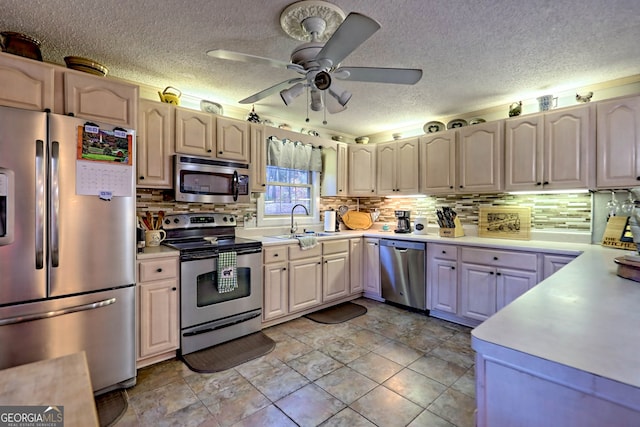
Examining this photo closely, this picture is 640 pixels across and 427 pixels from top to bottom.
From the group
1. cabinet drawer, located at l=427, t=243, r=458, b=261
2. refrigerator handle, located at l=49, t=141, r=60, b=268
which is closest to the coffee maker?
cabinet drawer, located at l=427, t=243, r=458, b=261

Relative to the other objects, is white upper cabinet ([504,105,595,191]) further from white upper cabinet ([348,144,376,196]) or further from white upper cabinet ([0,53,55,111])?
white upper cabinet ([0,53,55,111])

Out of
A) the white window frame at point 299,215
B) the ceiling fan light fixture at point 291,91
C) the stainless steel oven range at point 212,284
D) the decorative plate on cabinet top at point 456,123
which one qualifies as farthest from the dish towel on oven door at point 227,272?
the decorative plate on cabinet top at point 456,123

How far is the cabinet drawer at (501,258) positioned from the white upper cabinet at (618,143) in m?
0.87

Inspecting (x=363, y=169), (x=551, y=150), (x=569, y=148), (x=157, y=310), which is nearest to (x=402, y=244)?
(x=363, y=169)

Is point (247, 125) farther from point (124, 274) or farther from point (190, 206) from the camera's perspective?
point (124, 274)

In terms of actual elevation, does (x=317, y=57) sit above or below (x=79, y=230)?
above

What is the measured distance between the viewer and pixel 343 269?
12.3ft

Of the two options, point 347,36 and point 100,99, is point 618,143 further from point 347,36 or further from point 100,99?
point 100,99

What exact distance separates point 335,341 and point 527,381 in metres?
2.23

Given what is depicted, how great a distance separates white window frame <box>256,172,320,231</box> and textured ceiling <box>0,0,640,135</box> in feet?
4.43

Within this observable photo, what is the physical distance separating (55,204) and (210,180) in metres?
1.30

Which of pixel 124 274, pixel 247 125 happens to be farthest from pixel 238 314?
pixel 247 125

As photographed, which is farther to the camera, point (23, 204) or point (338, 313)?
point (338, 313)

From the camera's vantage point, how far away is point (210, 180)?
2959mm
